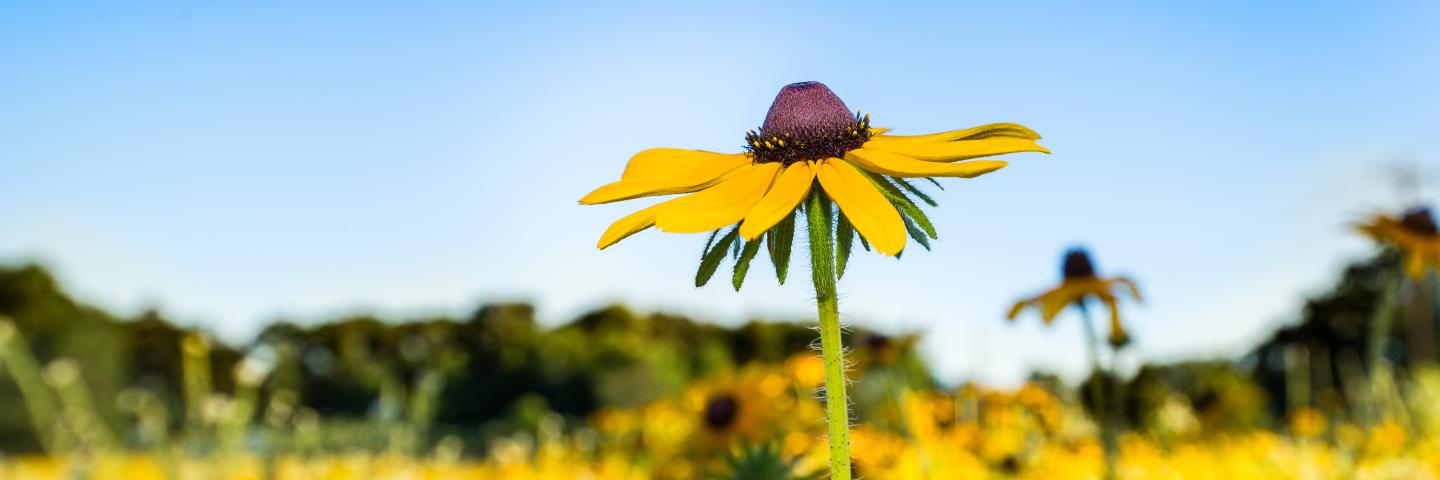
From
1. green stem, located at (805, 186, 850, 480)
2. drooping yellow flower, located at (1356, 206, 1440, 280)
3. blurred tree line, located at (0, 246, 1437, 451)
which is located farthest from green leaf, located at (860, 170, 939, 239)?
blurred tree line, located at (0, 246, 1437, 451)

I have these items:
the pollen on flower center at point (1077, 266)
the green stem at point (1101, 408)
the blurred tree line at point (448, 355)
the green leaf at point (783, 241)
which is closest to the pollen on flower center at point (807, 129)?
the green leaf at point (783, 241)

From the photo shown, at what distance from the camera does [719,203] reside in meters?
1.28

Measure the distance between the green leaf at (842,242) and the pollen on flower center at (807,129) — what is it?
0.49 feet

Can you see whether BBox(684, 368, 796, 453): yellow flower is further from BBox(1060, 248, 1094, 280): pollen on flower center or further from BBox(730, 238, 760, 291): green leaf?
BBox(730, 238, 760, 291): green leaf

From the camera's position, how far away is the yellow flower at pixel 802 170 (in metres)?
1.20

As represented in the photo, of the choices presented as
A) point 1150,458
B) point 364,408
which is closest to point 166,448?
point 1150,458

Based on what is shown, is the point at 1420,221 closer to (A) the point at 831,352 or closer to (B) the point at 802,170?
(B) the point at 802,170

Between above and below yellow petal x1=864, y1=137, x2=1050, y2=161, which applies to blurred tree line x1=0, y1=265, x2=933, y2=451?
below

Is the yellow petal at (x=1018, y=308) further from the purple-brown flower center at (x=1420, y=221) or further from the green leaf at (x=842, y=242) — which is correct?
the green leaf at (x=842, y=242)

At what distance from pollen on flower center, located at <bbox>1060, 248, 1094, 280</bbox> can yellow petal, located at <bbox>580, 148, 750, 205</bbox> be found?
205 centimetres

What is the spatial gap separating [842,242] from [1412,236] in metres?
3.53

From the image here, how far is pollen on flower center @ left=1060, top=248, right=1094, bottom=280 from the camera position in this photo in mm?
3312

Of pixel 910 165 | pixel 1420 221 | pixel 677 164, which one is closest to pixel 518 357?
pixel 1420 221

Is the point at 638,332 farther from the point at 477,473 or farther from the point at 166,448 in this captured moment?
the point at 166,448
